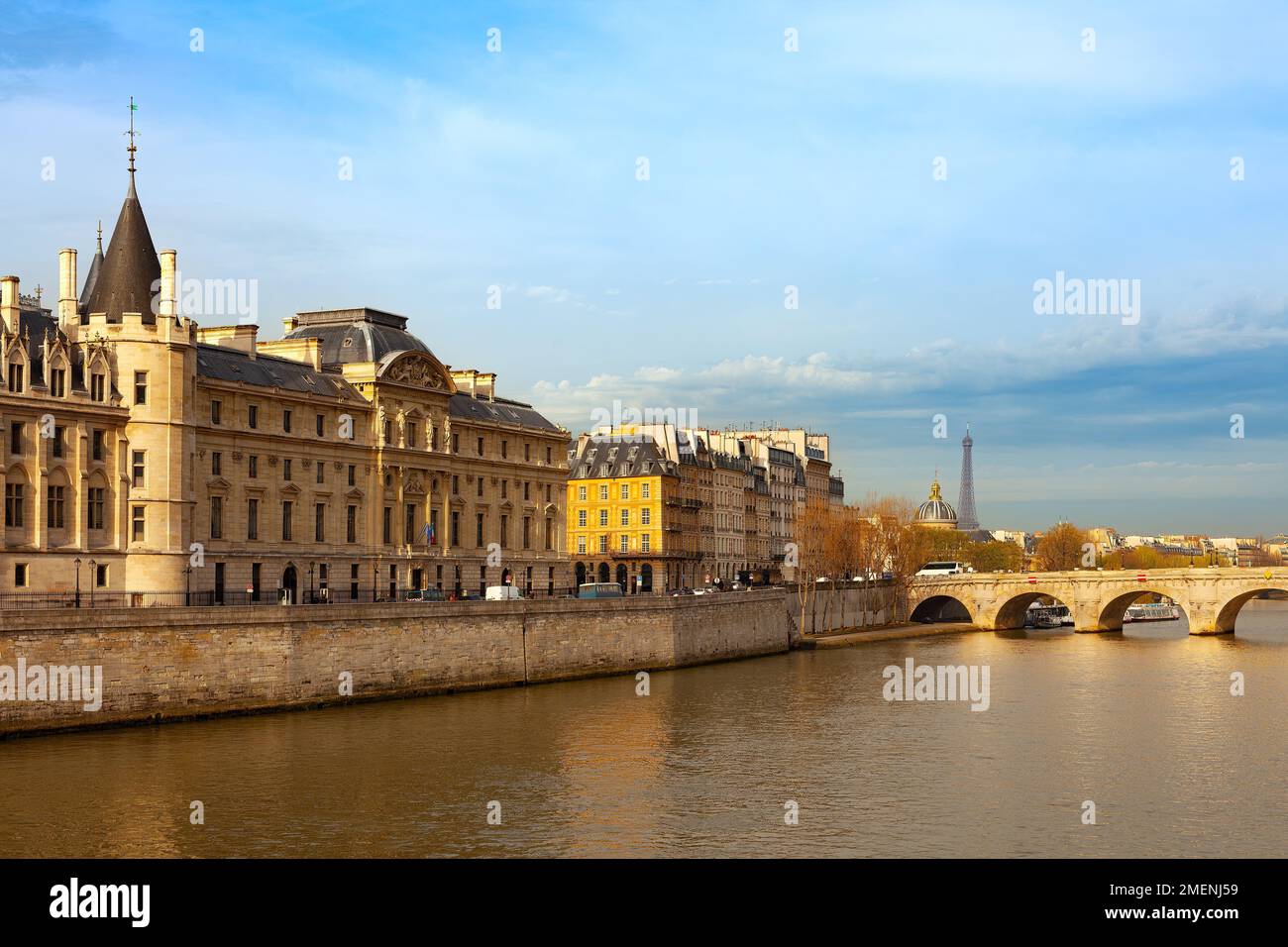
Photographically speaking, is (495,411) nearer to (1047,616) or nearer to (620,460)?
(620,460)

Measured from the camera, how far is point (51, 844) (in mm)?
30234

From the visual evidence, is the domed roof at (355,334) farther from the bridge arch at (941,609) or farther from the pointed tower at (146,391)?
the bridge arch at (941,609)

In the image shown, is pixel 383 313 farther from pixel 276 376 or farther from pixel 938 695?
pixel 938 695

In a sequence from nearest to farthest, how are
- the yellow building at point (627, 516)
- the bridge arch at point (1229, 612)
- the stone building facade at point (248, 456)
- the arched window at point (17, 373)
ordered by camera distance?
the arched window at point (17, 373) < the stone building facade at point (248, 456) < the bridge arch at point (1229, 612) < the yellow building at point (627, 516)

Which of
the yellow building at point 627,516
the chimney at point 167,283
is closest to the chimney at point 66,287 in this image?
the chimney at point 167,283

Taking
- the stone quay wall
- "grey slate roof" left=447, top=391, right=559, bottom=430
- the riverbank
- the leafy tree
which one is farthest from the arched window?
the leafy tree

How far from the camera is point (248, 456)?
6341 centimetres

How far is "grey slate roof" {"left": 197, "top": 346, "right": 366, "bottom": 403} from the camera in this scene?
205 feet

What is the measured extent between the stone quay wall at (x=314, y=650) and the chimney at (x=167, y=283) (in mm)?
12950

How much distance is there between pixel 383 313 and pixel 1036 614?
68.1 m

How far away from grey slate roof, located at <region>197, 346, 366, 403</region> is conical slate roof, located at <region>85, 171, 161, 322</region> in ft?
19.3

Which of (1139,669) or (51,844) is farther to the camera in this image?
(1139,669)

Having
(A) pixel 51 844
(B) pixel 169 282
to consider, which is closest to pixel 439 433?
(B) pixel 169 282

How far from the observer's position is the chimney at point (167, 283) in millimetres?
55094
